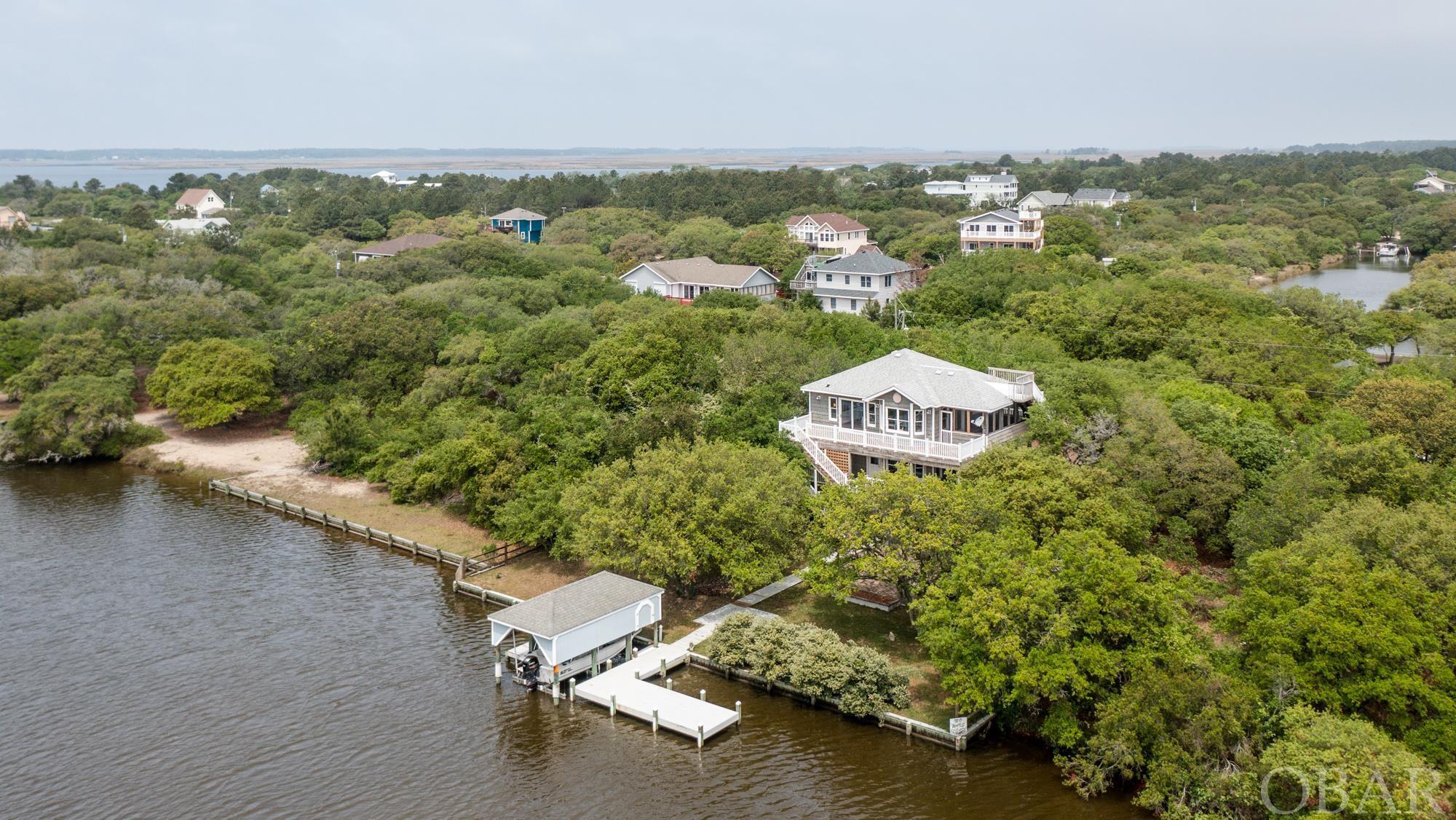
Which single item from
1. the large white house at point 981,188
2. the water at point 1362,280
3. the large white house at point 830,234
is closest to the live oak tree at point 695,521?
the water at point 1362,280

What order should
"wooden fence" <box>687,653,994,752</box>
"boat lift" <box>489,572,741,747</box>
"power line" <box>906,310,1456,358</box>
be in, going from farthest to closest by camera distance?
"power line" <box>906,310,1456,358</box>
"boat lift" <box>489,572,741,747</box>
"wooden fence" <box>687,653,994,752</box>

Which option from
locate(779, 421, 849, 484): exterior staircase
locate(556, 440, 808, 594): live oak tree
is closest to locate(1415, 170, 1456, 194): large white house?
locate(779, 421, 849, 484): exterior staircase

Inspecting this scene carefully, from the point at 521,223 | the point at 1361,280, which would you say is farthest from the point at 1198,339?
the point at 521,223

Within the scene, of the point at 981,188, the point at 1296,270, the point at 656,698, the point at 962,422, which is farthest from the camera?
the point at 981,188

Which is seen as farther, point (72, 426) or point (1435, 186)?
point (1435, 186)

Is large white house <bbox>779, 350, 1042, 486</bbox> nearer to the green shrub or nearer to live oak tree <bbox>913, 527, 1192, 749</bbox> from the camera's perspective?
the green shrub

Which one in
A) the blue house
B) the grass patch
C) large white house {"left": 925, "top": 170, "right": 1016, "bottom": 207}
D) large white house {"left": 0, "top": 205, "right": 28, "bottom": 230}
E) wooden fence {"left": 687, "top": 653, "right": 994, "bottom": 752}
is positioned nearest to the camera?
wooden fence {"left": 687, "top": 653, "right": 994, "bottom": 752}

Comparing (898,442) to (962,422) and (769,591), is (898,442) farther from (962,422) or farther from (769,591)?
(769,591)
